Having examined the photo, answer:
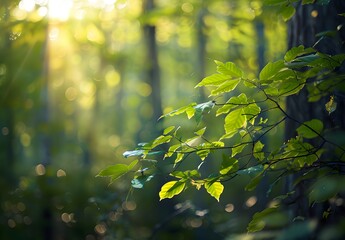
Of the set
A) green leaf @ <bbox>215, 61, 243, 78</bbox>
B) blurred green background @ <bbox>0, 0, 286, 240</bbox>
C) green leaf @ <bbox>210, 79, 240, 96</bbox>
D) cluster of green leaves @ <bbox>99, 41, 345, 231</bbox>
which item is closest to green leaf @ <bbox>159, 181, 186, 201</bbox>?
cluster of green leaves @ <bbox>99, 41, 345, 231</bbox>

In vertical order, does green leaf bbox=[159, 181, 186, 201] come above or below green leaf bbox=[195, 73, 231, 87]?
below

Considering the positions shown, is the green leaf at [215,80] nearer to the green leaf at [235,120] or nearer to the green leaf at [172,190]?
the green leaf at [235,120]

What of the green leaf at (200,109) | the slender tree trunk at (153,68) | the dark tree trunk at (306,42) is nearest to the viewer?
the green leaf at (200,109)

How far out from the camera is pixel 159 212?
10.5 metres

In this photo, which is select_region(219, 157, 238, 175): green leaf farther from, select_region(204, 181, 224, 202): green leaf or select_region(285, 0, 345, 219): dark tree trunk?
select_region(285, 0, 345, 219): dark tree trunk

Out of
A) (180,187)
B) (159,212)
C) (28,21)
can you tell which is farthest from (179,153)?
(159,212)

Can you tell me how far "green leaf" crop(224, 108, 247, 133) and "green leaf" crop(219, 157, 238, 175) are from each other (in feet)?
0.47

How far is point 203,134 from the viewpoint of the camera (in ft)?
19.1

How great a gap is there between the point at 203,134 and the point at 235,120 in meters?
3.58

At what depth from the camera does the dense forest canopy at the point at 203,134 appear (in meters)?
2.18

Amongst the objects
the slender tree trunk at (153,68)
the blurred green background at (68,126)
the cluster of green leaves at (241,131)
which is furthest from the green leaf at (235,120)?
the slender tree trunk at (153,68)

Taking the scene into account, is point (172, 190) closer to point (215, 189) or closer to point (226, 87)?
point (215, 189)

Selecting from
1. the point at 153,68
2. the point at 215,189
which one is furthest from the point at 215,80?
the point at 153,68

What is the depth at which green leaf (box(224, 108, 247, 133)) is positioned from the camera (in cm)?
225
